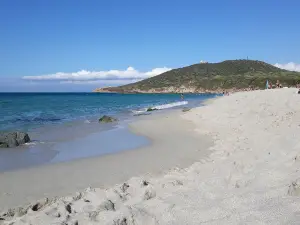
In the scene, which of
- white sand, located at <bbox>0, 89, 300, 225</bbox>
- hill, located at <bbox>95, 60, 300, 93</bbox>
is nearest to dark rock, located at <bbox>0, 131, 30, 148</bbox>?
white sand, located at <bbox>0, 89, 300, 225</bbox>

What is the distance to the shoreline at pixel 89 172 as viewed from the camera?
6.57m

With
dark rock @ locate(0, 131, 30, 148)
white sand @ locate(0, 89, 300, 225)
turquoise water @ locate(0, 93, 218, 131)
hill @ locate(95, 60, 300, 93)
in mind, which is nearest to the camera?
white sand @ locate(0, 89, 300, 225)

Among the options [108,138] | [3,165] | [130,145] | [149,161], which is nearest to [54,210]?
[149,161]

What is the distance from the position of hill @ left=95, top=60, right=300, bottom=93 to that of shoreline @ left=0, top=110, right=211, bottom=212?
338 feet

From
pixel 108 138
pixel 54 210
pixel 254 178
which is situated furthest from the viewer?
pixel 108 138

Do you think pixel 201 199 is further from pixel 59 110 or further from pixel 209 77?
pixel 209 77

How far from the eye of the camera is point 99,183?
23.4 ft

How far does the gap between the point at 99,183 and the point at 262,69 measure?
165 metres

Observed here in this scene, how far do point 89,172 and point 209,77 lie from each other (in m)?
141

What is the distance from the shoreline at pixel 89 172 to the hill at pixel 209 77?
338 ft

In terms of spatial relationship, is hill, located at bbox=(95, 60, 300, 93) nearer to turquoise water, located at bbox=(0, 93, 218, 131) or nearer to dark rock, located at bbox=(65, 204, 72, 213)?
turquoise water, located at bbox=(0, 93, 218, 131)

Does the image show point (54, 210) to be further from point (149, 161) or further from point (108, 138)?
point (108, 138)

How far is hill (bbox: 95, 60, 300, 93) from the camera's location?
120738 mm

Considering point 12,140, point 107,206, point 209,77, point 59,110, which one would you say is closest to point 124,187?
point 107,206
